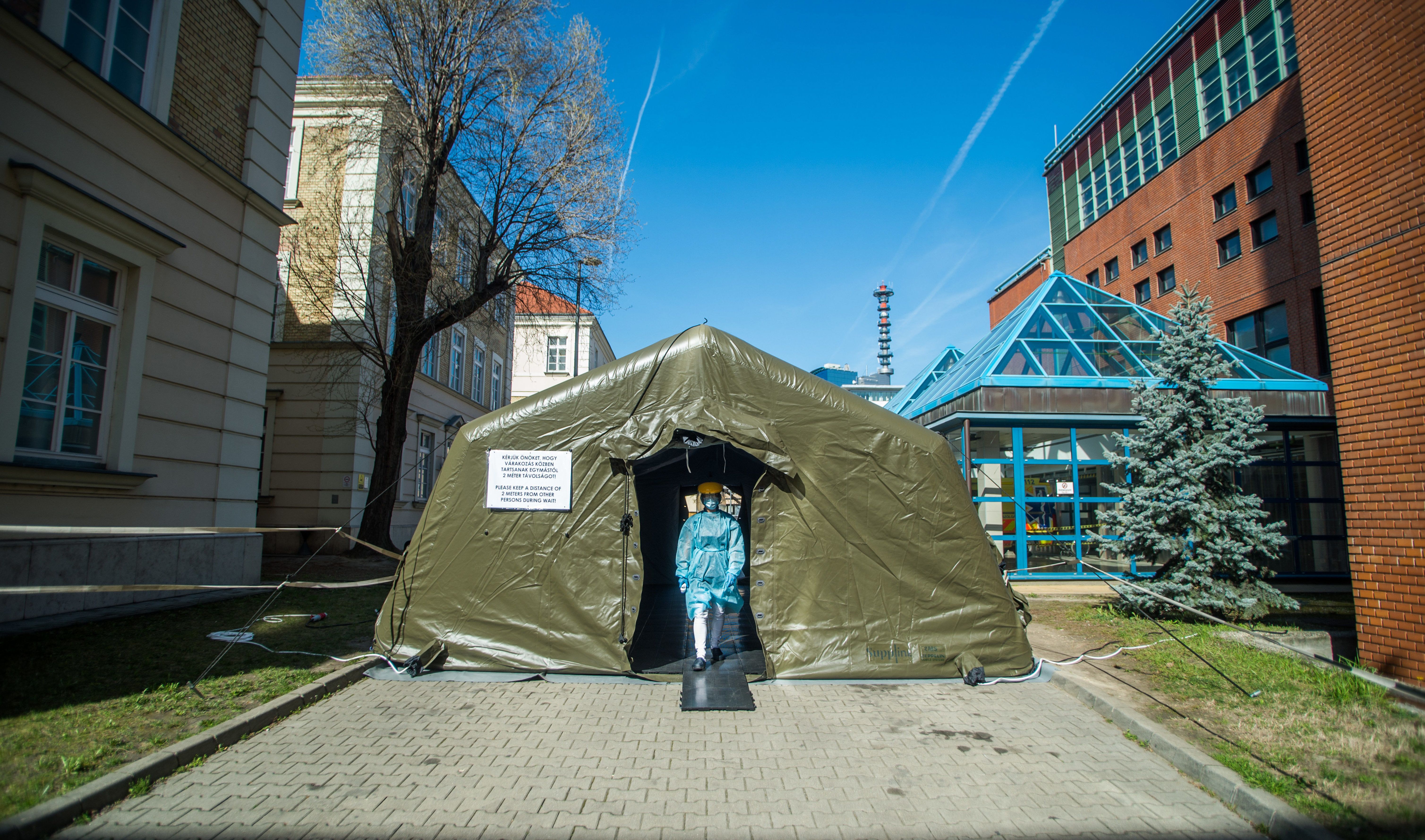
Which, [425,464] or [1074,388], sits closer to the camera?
[1074,388]

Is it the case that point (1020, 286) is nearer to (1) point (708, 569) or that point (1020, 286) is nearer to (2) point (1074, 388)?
(2) point (1074, 388)

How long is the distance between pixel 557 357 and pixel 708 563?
1383 inches

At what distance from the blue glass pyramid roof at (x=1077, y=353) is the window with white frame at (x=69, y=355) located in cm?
1286

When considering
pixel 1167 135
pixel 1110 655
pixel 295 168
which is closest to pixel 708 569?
pixel 1110 655

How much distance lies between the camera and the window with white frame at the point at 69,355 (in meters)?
7.09

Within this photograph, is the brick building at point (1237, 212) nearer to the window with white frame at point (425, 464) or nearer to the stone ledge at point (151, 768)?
the stone ledge at point (151, 768)

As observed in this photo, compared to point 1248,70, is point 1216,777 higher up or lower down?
lower down

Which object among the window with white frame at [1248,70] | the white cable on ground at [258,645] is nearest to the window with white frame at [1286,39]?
the window with white frame at [1248,70]

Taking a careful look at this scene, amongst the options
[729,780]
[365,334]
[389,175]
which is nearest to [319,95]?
[389,175]

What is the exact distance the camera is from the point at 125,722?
4309mm

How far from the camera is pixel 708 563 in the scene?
6.54 m

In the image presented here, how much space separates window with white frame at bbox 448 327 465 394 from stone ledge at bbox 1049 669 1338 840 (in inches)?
865

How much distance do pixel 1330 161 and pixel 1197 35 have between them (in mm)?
22166

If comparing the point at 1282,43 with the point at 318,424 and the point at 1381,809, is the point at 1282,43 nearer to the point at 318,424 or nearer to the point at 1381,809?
the point at 1381,809
